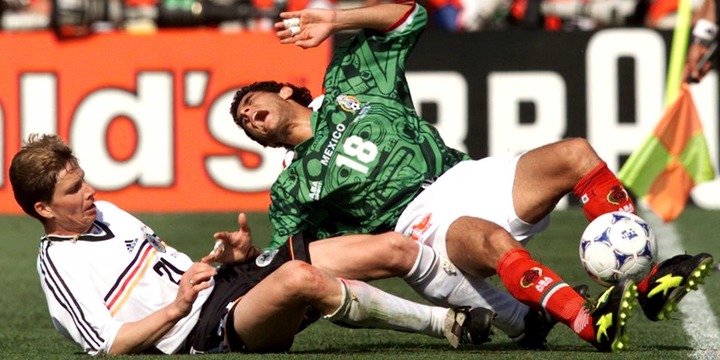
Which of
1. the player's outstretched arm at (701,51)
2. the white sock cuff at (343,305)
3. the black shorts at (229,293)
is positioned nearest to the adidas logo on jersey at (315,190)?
the black shorts at (229,293)

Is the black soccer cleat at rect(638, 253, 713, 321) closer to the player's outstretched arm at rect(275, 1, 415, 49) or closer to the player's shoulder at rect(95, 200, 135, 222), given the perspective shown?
the player's outstretched arm at rect(275, 1, 415, 49)

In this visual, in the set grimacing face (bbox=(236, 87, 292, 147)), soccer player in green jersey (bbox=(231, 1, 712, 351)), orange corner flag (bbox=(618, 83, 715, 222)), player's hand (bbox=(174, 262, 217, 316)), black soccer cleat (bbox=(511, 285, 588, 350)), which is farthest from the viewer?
orange corner flag (bbox=(618, 83, 715, 222))

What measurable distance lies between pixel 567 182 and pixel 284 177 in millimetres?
1353

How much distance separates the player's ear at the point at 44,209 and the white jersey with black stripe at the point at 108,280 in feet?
0.29

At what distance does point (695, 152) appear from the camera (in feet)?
32.3

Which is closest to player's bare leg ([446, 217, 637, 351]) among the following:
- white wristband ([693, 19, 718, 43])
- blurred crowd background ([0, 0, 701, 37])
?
white wristband ([693, 19, 718, 43])

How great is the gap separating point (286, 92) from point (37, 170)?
60.4 inches

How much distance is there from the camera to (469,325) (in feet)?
19.8

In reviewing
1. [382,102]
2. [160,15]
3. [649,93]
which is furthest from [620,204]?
[160,15]

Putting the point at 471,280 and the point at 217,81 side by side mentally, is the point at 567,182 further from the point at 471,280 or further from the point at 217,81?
the point at 217,81

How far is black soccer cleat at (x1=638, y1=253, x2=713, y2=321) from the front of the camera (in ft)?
18.9

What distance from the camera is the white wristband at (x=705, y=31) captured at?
9516 millimetres

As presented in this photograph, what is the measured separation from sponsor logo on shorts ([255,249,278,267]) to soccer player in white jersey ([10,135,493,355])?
0.04ft

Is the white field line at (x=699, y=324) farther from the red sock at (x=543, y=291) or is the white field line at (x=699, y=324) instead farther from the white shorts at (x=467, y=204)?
the white shorts at (x=467, y=204)
